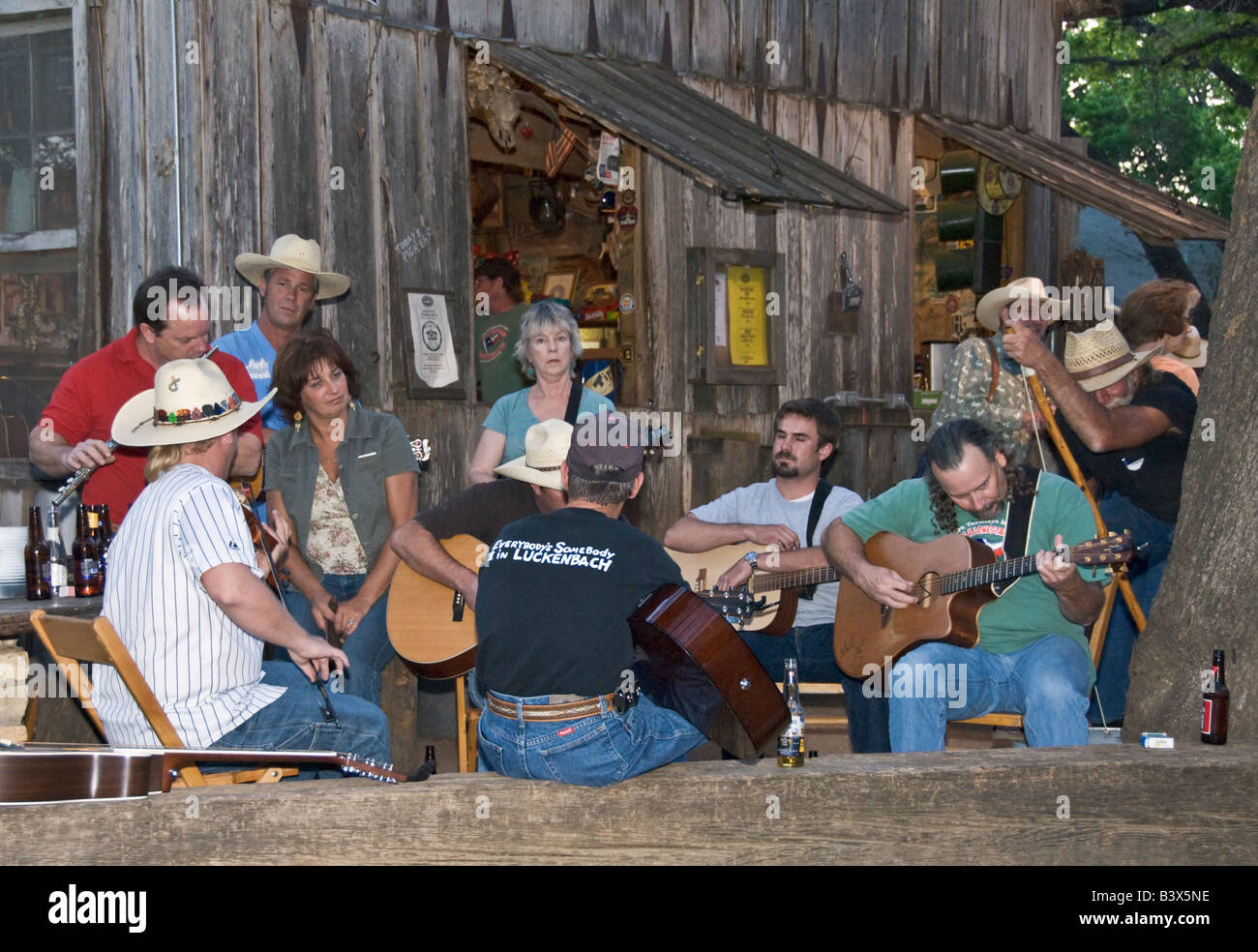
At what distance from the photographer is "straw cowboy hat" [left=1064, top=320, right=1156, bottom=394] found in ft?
18.8

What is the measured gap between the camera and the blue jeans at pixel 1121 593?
575 centimetres

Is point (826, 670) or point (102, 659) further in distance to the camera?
point (826, 670)

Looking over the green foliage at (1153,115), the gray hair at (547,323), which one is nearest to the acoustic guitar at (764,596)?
the gray hair at (547,323)

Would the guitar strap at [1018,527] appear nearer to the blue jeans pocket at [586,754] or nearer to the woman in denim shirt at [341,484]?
the blue jeans pocket at [586,754]

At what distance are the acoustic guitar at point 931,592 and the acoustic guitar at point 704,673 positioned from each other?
123 centimetres

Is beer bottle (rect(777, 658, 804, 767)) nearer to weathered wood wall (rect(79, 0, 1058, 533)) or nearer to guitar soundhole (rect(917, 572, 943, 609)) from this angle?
guitar soundhole (rect(917, 572, 943, 609))

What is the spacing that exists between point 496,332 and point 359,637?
9.37 ft

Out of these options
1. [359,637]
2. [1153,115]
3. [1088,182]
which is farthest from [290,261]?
[1153,115]

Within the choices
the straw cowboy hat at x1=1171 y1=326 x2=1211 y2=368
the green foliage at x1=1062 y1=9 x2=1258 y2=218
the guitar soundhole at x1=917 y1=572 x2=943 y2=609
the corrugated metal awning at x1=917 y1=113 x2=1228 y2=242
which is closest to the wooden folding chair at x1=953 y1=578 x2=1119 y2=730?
the guitar soundhole at x1=917 y1=572 x2=943 y2=609

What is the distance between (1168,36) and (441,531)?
Result: 1341 centimetres

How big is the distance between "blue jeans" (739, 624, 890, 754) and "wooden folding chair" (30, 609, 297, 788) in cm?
230

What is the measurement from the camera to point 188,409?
452 cm

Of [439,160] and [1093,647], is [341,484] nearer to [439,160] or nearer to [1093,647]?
[439,160]
